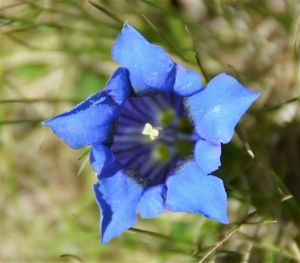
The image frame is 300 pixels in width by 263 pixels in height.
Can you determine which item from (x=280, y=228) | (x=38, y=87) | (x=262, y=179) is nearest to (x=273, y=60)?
(x=262, y=179)

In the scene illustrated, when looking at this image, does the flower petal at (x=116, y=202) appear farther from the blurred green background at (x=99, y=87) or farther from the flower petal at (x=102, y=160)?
the blurred green background at (x=99, y=87)

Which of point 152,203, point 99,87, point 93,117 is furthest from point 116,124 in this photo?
point 99,87

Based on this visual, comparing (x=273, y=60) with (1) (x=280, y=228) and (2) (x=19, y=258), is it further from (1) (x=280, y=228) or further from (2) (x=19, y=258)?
(2) (x=19, y=258)

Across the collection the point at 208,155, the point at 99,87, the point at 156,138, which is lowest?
the point at 99,87

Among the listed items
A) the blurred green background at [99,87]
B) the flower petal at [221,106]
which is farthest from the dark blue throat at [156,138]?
the flower petal at [221,106]

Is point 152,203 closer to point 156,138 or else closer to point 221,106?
point 221,106

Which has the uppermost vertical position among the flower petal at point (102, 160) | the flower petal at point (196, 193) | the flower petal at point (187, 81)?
the flower petal at point (187, 81)

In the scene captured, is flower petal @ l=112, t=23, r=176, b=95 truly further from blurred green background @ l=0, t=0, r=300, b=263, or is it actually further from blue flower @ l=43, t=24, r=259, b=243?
blurred green background @ l=0, t=0, r=300, b=263
